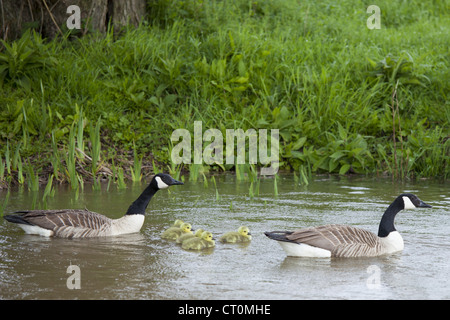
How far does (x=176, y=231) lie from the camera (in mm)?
7504

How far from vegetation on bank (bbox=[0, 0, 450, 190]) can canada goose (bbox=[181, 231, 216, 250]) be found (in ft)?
11.9

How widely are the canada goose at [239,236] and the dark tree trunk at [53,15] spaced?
7900mm

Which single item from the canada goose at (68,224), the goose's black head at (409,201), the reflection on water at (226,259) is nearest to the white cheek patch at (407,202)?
the goose's black head at (409,201)

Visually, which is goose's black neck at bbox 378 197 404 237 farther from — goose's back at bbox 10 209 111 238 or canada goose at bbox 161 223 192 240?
goose's back at bbox 10 209 111 238

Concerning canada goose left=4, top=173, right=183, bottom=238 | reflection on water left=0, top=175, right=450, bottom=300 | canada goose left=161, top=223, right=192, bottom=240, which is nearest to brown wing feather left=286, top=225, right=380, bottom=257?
reflection on water left=0, top=175, right=450, bottom=300

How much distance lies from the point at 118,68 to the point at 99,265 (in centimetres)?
777

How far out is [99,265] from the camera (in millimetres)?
6520

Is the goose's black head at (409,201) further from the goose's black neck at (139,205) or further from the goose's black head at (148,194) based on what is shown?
the goose's black neck at (139,205)

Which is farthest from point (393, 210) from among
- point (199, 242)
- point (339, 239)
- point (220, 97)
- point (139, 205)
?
point (220, 97)

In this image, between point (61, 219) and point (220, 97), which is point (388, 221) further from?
point (220, 97)

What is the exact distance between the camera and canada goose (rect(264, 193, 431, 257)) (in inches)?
268

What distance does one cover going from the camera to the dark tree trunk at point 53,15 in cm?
1409

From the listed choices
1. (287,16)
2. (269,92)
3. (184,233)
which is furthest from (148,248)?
(287,16)

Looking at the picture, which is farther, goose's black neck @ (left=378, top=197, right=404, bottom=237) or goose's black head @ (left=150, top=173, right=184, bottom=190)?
goose's black head @ (left=150, top=173, right=184, bottom=190)
